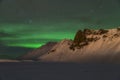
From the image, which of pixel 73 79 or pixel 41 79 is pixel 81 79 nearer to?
pixel 73 79

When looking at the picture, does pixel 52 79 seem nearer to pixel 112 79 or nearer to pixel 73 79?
pixel 73 79

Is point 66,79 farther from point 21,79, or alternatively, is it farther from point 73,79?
point 21,79

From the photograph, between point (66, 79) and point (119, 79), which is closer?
point (119, 79)

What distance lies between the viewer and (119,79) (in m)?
25.8

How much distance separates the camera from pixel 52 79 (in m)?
27.1

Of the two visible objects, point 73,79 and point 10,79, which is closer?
point 10,79

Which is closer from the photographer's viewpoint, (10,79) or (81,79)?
(10,79)

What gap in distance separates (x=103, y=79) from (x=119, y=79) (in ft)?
5.38

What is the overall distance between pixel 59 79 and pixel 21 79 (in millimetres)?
3563

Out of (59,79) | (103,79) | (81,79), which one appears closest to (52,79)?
(59,79)

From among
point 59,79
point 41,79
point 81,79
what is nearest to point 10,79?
point 41,79

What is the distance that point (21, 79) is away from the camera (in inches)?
1024

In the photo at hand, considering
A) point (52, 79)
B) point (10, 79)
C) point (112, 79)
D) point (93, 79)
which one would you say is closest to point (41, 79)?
point (52, 79)

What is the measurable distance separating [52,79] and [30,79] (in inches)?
81.2
